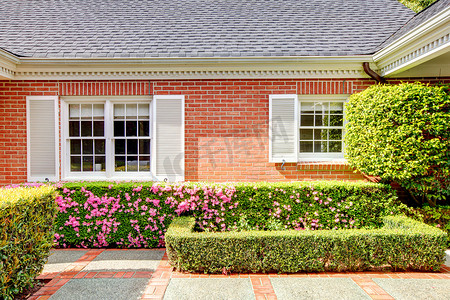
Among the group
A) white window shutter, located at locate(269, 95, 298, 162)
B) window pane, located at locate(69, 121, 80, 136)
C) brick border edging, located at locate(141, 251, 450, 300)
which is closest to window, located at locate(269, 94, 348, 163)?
white window shutter, located at locate(269, 95, 298, 162)

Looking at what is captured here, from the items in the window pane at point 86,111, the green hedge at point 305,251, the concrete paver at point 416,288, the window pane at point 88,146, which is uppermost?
the window pane at point 86,111

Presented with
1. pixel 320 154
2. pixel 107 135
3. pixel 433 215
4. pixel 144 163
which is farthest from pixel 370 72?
pixel 107 135

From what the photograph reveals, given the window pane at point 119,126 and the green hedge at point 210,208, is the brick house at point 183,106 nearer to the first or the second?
the window pane at point 119,126

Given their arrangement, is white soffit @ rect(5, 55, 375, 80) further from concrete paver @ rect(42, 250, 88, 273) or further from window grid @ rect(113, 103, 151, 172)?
concrete paver @ rect(42, 250, 88, 273)

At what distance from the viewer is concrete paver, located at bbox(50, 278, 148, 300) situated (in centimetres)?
327

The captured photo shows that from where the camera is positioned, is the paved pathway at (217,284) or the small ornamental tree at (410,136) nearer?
the paved pathway at (217,284)

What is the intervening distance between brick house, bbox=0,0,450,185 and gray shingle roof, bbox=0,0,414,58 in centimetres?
7

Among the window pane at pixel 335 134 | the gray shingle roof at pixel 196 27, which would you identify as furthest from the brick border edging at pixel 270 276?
the gray shingle roof at pixel 196 27

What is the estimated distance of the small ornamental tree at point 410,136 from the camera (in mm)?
4547

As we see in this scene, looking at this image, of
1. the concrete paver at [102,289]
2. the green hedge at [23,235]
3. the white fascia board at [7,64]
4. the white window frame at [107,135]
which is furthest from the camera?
the white window frame at [107,135]

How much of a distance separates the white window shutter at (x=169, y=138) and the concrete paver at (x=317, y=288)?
3159 mm

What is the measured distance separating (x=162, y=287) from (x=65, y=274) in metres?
1.59

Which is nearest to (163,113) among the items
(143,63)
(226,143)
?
(143,63)

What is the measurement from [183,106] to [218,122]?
0.87 meters
